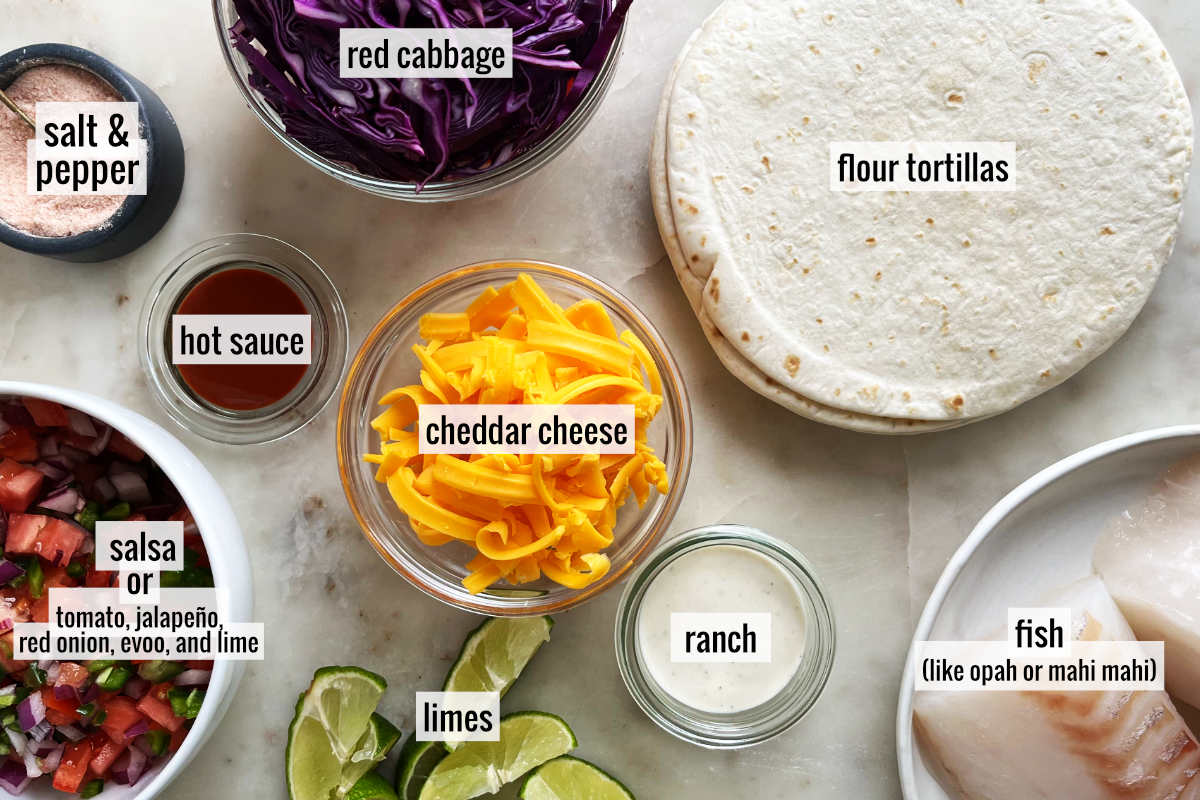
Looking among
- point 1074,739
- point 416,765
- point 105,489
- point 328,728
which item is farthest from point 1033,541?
point 105,489

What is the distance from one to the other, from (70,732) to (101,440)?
51cm

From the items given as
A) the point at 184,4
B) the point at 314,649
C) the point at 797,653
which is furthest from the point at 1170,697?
the point at 184,4

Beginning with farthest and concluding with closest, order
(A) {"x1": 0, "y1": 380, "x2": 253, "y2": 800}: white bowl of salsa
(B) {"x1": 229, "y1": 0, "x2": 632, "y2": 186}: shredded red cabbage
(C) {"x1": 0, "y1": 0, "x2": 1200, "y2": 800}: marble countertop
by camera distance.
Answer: (C) {"x1": 0, "y1": 0, "x2": 1200, "y2": 800}: marble countertop < (A) {"x1": 0, "y1": 380, "x2": 253, "y2": 800}: white bowl of salsa < (B) {"x1": 229, "y1": 0, "x2": 632, "y2": 186}: shredded red cabbage

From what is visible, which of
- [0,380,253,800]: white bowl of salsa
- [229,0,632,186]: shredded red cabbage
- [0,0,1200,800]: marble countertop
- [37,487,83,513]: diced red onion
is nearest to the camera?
[229,0,632,186]: shredded red cabbage

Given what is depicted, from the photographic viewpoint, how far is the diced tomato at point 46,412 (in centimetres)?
165

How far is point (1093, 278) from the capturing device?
5.41 feet

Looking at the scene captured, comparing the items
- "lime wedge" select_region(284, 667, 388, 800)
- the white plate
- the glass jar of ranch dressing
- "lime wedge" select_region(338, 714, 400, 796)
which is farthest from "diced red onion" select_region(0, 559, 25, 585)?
the white plate

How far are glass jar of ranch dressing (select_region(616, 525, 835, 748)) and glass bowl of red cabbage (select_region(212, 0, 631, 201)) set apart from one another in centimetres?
75

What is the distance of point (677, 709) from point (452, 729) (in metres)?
0.41

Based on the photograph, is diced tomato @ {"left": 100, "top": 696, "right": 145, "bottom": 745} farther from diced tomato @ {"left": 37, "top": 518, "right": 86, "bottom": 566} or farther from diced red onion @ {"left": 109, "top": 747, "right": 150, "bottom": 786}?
diced tomato @ {"left": 37, "top": 518, "right": 86, "bottom": 566}

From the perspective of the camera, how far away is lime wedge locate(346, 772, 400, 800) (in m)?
1.65

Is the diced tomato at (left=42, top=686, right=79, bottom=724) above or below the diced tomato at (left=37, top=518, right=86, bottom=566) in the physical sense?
below

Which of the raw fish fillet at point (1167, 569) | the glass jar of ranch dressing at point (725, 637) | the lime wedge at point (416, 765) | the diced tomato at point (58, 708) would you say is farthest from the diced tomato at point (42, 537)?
the raw fish fillet at point (1167, 569)

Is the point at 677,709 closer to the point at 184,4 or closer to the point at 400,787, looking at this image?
the point at 400,787
